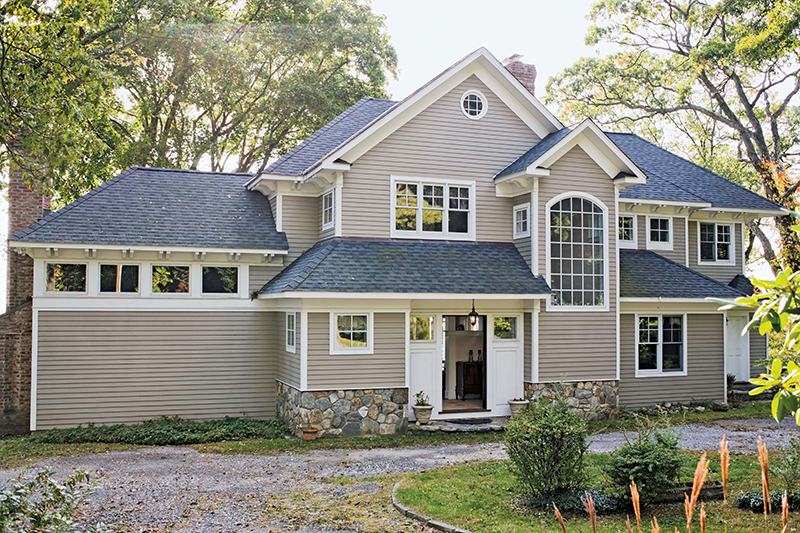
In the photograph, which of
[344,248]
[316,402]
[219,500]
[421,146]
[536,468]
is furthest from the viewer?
[421,146]

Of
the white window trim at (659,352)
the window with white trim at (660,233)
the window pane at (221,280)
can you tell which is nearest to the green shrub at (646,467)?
the white window trim at (659,352)

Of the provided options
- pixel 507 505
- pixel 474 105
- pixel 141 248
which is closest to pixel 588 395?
pixel 474 105

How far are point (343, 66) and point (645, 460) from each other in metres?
23.8

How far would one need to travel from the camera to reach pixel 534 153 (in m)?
16.1

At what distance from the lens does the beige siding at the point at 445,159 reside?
50.8 feet

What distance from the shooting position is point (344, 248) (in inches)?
589

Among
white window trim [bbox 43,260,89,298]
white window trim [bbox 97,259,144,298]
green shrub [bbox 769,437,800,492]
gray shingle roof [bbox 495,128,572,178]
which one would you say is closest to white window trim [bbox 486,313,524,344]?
gray shingle roof [bbox 495,128,572,178]

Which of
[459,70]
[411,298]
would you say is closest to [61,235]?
[411,298]

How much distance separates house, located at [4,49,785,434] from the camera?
14.4 metres

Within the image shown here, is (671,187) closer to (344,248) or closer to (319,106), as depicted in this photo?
(344,248)

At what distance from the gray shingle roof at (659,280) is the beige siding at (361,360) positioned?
609 cm

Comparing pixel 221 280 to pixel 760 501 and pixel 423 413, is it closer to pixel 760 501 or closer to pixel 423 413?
pixel 423 413

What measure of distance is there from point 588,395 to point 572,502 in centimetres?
760

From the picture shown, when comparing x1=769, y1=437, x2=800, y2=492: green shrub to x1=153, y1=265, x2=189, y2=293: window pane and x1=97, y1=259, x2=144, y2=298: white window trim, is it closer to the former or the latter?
x1=153, y1=265, x2=189, y2=293: window pane
